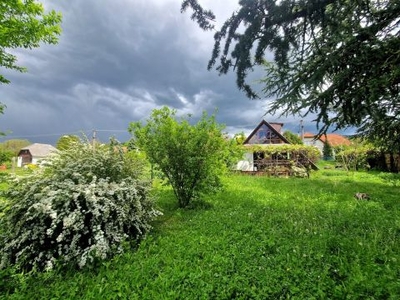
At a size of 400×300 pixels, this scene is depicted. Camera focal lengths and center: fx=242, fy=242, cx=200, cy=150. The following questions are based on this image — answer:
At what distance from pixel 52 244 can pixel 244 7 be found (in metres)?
4.37

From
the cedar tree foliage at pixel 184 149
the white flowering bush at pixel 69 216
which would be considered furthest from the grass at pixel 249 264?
the cedar tree foliage at pixel 184 149

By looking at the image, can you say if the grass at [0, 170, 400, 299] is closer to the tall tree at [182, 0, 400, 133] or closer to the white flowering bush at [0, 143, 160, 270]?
the white flowering bush at [0, 143, 160, 270]

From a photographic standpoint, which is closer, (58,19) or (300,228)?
(300,228)

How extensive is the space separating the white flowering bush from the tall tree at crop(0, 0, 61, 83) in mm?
3834

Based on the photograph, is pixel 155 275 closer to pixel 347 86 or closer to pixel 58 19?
pixel 347 86

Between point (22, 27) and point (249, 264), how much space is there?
25.2 feet

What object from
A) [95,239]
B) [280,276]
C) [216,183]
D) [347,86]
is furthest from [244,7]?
[216,183]

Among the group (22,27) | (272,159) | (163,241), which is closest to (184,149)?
(163,241)

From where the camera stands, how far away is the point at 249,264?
3326 millimetres

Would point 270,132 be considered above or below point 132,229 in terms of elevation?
above

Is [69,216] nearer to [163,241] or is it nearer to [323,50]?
[163,241]

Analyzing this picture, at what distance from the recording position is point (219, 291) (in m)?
2.78

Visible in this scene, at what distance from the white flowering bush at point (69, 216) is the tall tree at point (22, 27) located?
383 centimetres

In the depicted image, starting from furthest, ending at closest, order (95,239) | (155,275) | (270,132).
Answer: (270,132), (95,239), (155,275)
